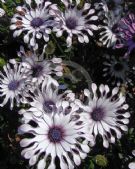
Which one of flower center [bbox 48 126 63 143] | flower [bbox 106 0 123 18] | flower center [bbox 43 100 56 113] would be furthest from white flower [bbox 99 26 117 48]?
flower center [bbox 48 126 63 143]

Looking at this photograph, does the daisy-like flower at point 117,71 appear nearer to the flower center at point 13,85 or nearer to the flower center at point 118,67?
the flower center at point 118,67

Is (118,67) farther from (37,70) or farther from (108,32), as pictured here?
(37,70)

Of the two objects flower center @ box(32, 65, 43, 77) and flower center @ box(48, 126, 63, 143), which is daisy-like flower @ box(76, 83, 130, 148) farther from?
flower center @ box(32, 65, 43, 77)

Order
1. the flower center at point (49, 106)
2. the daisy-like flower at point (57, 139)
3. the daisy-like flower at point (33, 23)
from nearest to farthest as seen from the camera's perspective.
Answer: the daisy-like flower at point (57, 139), the flower center at point (49, 106), the daisy-like flower at point (33, 23)

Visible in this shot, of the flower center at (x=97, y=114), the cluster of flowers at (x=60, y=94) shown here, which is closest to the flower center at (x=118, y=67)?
the cluster of flowers at (x=60, y=94)

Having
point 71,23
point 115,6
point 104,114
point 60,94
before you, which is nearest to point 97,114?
point 104,114

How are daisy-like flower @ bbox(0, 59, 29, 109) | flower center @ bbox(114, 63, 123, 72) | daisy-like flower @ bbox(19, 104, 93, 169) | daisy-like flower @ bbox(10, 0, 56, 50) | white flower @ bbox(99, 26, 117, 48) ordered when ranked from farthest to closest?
flower center @ bbox(114, 63, 123, 72) → white flower @ bbox(99, 26, 117, 48) → daisy-like flower @ bbox(10, 0, 56, 50) → daisy-like flower @ bbox(0, 59, 29, 109) → daisy-like flower @ bbox(19, 104, 93, 169)

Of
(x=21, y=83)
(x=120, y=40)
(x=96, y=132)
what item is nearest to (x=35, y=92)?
(x=21, y=83)
